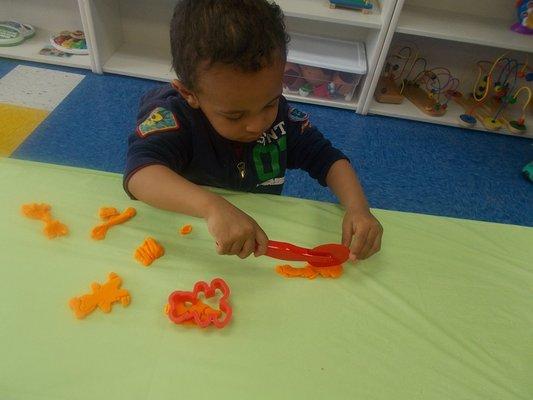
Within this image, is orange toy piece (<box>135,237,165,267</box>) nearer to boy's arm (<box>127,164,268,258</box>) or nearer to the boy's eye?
boy's arm (<box>127,164,268,258</box>)

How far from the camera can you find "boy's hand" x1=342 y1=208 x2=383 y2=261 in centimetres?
53

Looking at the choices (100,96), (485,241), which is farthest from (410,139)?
(100,96)

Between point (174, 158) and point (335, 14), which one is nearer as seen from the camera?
point (174, 158)

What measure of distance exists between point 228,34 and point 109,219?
28 centimetres

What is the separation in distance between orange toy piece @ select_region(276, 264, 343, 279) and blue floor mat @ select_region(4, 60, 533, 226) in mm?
722

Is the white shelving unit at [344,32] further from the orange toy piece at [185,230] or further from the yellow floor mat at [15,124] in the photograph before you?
the orange toy piece at [185,230]

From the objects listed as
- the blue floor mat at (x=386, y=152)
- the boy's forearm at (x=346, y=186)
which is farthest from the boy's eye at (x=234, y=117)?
the blue floor mat at (x=386, y=152)

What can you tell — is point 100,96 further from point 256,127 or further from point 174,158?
point 256,127

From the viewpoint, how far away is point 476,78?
5.81 ft

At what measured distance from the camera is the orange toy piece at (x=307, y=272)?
1.68ft

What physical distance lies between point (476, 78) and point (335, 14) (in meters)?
0.74

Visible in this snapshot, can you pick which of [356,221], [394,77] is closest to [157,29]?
[394,77]

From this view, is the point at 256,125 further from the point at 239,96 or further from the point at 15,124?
the point at 15,124

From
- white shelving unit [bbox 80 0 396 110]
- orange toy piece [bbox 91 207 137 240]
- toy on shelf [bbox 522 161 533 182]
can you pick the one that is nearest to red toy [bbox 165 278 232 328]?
orange toy piece [bbox 91 207 137 240]
